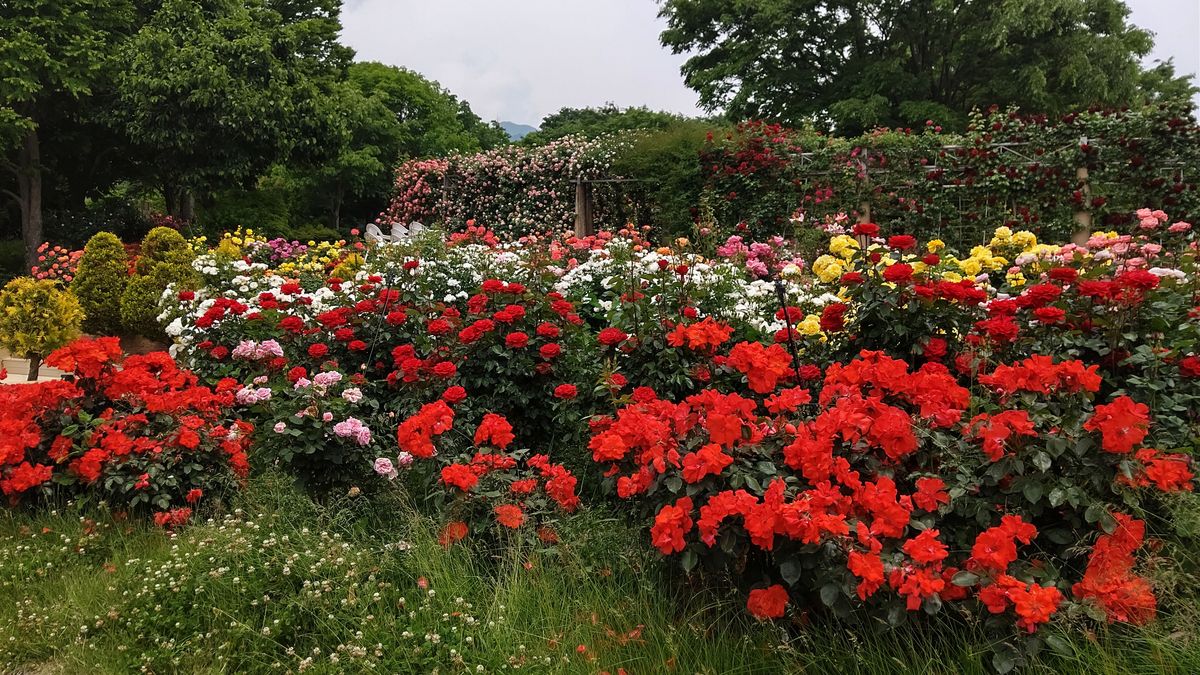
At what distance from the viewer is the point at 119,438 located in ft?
10.7

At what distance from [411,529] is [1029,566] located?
196 cm

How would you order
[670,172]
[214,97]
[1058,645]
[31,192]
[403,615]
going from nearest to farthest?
[1058,645]
[403,615]
[670,172]
[214,97]
[31,192]

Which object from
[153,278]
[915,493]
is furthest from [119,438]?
[153,278]

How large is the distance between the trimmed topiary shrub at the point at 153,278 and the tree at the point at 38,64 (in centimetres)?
562

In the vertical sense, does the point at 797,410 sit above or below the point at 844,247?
below

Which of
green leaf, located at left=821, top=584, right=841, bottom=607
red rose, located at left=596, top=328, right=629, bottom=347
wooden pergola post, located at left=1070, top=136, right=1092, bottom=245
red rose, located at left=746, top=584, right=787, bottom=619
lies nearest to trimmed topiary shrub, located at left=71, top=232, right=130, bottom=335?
red rose, located at left=596, top=328, right=629, bottom=347

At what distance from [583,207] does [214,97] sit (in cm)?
672

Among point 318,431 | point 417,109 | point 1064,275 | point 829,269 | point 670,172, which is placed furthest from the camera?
point 417,109

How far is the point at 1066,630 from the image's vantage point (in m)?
1.81

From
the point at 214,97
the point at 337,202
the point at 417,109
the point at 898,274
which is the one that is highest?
the point at 417,109

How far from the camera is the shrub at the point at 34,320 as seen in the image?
6781 millimetres

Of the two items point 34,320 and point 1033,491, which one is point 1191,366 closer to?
point 1033,491

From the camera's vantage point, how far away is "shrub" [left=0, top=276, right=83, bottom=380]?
6.78 metres

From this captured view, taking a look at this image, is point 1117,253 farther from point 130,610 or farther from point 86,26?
point 86,26
